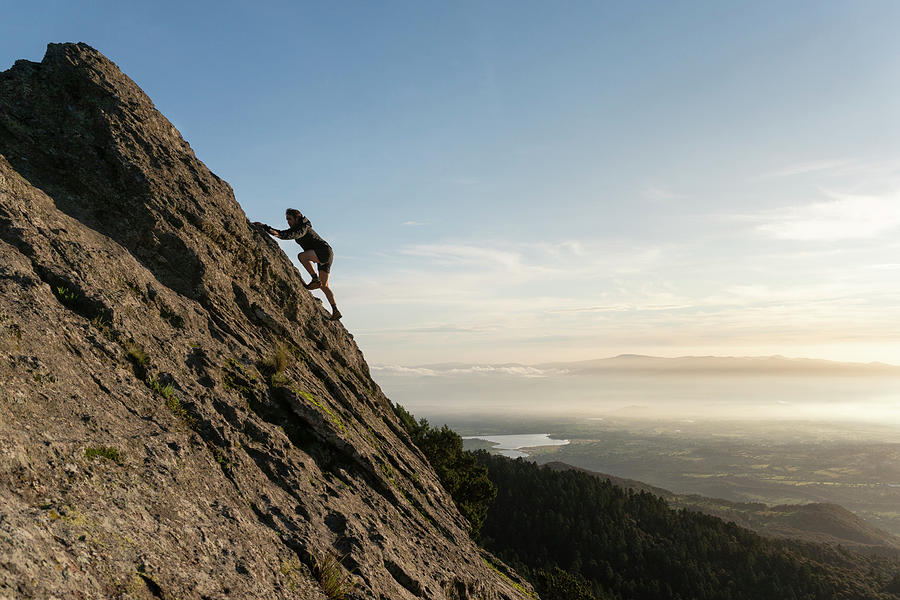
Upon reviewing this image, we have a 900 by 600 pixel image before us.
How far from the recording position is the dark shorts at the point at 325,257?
1620cm

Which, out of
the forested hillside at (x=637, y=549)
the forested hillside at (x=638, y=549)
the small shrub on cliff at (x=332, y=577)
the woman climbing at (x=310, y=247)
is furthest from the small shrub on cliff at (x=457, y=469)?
the small shrub on cliff at (x=332, y=577)

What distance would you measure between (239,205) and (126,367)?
30.1ft

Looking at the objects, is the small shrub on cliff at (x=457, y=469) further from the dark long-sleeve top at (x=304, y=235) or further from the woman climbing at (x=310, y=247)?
the dark long-sleeve top at (x=304, y=235)

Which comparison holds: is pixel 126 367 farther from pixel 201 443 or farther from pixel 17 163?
pixel 17 163

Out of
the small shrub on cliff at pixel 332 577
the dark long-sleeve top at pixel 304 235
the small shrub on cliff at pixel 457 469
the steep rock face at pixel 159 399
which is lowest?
the small shrub on cliff at pixel 457 469

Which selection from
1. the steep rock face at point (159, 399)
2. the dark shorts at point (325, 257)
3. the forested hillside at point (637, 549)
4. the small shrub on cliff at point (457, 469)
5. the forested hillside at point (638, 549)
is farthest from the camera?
the forested hillside at point (638, 549)

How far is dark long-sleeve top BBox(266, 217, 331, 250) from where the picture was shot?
15227mm

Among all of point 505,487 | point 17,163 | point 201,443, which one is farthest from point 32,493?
point 505,487

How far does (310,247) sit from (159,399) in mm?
9359

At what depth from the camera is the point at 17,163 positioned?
9352 millimetres

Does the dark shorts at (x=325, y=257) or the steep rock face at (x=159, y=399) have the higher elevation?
the dark shorts at (x=325, y=257)

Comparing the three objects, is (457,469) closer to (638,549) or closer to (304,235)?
(304,235)

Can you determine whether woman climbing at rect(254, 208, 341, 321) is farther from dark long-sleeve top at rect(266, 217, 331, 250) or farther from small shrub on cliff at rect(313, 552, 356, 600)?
small shrub on cliff at rect(313, 552, 356, 600)

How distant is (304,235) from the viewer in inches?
613
